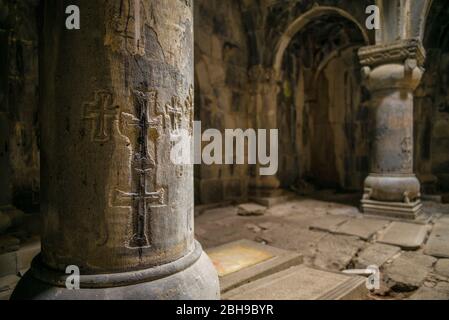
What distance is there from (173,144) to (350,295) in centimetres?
155

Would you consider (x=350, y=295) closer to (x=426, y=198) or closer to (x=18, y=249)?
(x=18, y=249)

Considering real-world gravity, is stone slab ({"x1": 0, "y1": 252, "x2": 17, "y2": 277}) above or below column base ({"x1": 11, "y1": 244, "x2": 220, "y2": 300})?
below

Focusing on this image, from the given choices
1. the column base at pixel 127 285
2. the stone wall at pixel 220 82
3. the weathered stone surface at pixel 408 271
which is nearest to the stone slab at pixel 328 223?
the weathered stone surface at pixel 408 271

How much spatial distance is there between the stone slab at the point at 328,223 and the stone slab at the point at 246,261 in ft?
3.97

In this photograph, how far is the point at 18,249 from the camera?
243 cm

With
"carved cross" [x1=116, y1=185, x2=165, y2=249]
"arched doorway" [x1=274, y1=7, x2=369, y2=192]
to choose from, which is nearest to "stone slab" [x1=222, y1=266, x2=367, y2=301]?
"carved cross" [x1=116, y1=185, x2=165, y2=249]

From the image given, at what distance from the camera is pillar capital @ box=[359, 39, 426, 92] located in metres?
4.05

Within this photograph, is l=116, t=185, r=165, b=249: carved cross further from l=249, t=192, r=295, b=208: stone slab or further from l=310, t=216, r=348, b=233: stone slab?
l=249, t=192, r=295, b=208: stone slab

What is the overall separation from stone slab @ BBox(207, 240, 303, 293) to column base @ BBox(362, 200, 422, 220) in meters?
2.31

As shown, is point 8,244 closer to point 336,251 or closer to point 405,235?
point 336,251

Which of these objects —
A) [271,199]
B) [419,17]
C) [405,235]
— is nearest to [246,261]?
[405,235]

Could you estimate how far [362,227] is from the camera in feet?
12.2

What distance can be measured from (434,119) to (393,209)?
3467 mm
